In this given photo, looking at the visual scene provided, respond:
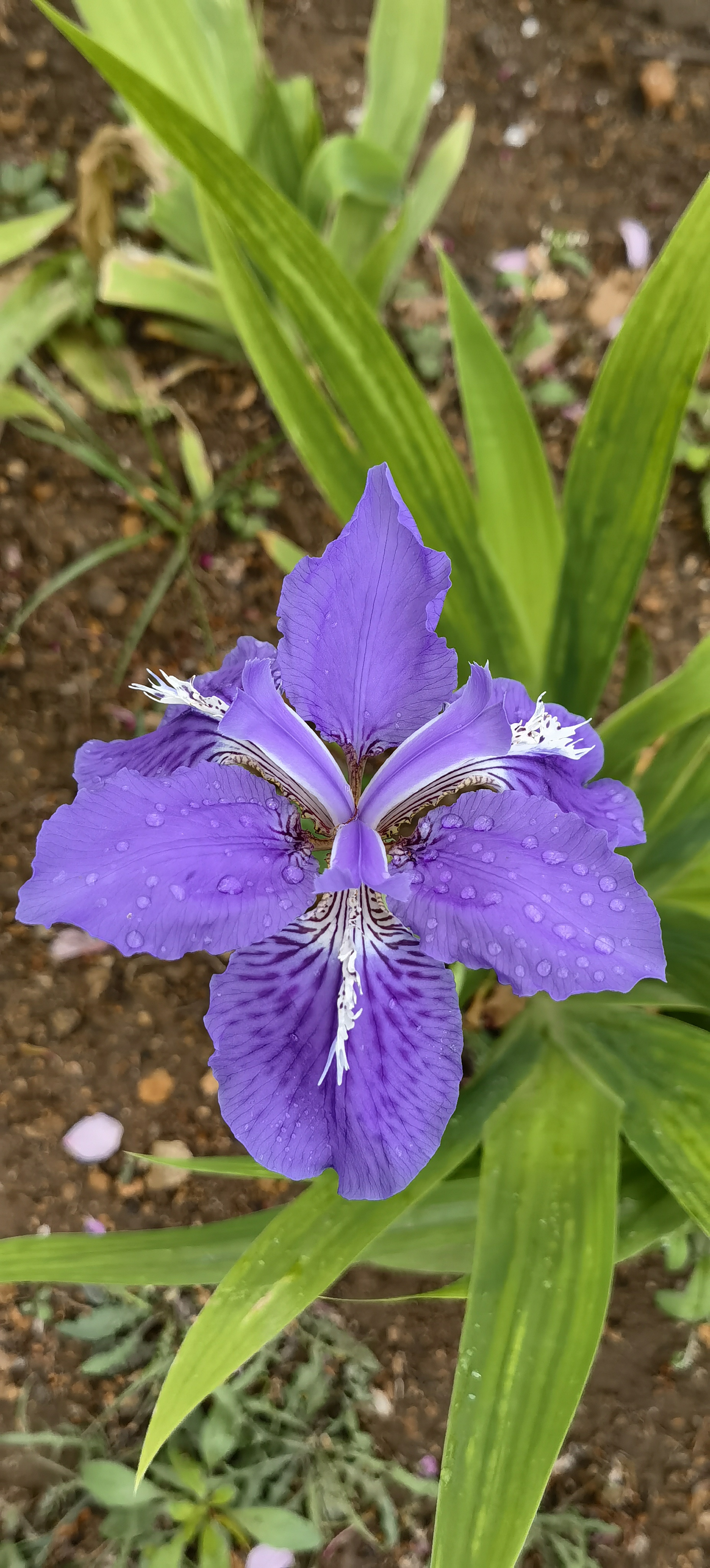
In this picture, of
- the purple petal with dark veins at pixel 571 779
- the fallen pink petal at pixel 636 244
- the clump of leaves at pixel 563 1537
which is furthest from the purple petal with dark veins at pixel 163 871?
the fallen pink petal at pixel 636 244

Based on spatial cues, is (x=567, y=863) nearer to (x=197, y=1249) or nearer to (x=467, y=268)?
Answer: (x=197, y=1249)

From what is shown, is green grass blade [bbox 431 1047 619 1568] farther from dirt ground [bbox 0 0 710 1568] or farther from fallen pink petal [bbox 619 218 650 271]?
fallen pink petal [bbox 619 218 650 271]

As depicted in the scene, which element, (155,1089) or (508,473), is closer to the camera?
(508,473)

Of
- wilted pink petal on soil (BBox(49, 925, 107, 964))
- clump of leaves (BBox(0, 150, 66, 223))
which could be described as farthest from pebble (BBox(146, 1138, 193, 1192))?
clump of leaves (BBox(0, 150, 66, 223))

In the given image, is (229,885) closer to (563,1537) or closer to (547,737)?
(547,737)

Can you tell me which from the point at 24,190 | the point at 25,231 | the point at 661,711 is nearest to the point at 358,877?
the point at 661,711

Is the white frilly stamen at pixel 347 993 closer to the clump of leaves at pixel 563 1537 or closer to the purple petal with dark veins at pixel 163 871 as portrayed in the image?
the purple petal with dark veins at pixel 163 871

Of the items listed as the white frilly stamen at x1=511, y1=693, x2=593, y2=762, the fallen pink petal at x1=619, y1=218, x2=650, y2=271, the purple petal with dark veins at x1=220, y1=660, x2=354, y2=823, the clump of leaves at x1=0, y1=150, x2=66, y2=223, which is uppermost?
the fallen pink petal at x1=619, y1=218, x2=650, y2=271
